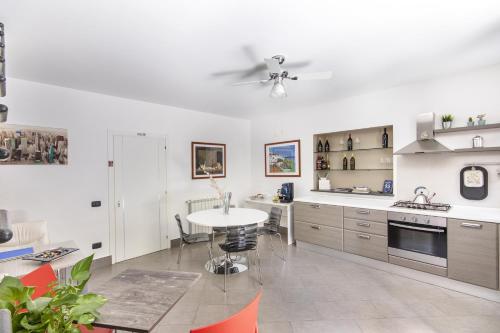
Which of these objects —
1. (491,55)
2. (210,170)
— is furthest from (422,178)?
(210,170)

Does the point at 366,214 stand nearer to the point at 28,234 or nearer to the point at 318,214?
the point at 318,214

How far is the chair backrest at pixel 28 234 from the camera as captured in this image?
2627 millimetres

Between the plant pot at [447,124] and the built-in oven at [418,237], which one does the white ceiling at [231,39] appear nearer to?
the plant pot at [447,124]

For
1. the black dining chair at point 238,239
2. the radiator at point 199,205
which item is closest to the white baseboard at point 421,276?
the black dining chair at point 238,239

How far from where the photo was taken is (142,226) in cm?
428

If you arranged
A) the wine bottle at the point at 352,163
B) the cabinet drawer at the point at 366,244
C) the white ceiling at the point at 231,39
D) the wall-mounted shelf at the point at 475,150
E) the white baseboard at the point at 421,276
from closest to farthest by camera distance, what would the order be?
1. the white ceiling at the point at 231,39
2. the white baseboard at the point at 421,276
3. the wall-mounted shelf at the point at 475,150
4. the cabinet drawer at the point at 366,244
5. the wine bottle at the point at 352,163

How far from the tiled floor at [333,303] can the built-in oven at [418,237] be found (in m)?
0.34

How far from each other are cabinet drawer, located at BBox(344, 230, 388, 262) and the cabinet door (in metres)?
0.74

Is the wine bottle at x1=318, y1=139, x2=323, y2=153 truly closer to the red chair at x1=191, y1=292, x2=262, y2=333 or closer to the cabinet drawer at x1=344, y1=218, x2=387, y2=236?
the cabinet drawer at x1=344, y1=218, x2=387, y2=236

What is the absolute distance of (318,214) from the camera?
13.9 ft

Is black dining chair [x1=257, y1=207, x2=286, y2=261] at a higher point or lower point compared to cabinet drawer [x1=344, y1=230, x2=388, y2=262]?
higher

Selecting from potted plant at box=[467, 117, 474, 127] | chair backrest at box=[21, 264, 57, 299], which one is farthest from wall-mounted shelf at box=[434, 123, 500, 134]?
chair backrest at box=[21, 264, 57, 299]

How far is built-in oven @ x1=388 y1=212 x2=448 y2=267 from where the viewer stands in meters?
2.98

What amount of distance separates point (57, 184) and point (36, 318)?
11.1 ft
